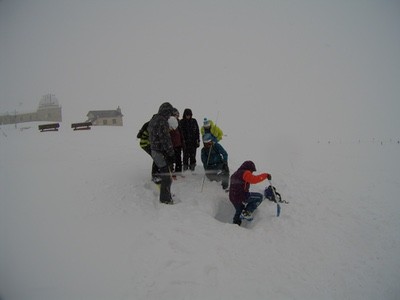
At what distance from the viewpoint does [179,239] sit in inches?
229

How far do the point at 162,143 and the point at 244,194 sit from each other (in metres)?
2.78

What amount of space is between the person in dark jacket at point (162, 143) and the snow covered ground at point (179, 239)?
49cm

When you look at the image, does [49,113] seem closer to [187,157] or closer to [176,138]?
[187,157]

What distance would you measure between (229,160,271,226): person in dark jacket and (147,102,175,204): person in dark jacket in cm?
190

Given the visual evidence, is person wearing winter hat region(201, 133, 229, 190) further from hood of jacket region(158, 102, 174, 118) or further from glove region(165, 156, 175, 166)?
hood of jacket region(158, 102, 174, 118)

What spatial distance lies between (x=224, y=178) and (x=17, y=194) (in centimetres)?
612

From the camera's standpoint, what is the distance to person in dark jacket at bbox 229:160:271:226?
23.1 feet

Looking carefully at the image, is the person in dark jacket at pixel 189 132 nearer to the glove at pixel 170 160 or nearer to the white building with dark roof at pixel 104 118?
the glove at pixel 170 160

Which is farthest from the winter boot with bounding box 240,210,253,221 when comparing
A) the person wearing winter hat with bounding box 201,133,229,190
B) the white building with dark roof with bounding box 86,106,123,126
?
the white building with dark roof with bounding box 86,106,123,126

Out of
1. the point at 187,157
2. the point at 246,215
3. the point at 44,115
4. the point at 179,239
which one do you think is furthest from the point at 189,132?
the point at 44,115

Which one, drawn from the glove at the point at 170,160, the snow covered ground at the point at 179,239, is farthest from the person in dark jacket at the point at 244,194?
the glove at the point at 170,160

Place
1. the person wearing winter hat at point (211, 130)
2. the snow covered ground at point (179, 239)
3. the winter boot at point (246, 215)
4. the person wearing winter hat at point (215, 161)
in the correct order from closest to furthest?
the snow covered ground at point (179, 239)
the winter boot at point (246, 215)
the person wearing winter hat at point (215, 161)
the person wearing winter hat at point (211, 130)

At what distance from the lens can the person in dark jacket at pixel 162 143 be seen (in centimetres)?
721

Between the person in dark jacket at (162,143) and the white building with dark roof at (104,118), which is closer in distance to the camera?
the person in dark jacket at (162,143)
